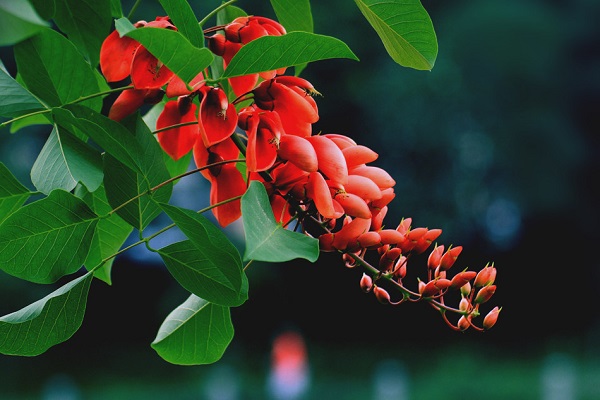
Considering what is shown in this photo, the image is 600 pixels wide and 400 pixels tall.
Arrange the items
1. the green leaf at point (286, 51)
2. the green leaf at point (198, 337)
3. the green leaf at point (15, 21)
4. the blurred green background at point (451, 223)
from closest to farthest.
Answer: the green leaf at point (15, 21) < the green leaf at point (286, 51) < the green leaf at point (198, 337) < the blurred green background at point (451, 223)

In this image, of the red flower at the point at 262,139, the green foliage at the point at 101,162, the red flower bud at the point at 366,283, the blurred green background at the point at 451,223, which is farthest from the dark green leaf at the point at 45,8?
the blurred green background at the point at 451,223

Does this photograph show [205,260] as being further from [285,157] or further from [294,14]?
[294,14]

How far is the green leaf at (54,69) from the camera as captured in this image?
0.42m

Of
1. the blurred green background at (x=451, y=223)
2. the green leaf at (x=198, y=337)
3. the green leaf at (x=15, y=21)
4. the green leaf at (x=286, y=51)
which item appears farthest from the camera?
the blurred green background at (x=451, y=223)

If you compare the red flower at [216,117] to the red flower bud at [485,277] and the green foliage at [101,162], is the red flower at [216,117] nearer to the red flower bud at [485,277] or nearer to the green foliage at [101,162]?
the green foliage at [101,162]

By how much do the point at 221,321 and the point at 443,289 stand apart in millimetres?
129

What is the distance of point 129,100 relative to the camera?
0.44 metres

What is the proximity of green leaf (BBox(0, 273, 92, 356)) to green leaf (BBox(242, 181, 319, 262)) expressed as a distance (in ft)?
0.38

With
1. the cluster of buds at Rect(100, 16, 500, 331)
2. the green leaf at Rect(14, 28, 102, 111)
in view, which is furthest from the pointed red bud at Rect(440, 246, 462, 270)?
the green leaf at Rect(14, 28, 102, 111)

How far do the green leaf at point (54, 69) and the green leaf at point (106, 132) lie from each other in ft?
0.05

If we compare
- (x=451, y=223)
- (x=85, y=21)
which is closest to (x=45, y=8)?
(x=85, y=21)

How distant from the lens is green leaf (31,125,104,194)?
16.3 inches

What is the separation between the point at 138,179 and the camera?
1.45 feet

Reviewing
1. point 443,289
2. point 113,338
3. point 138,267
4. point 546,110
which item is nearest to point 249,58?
point 443,289
